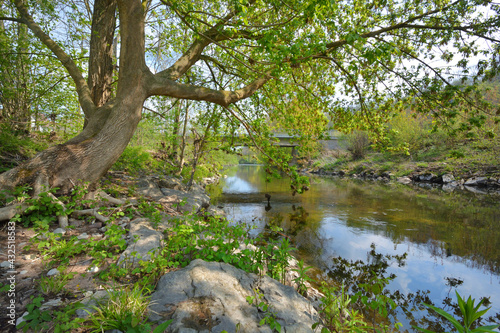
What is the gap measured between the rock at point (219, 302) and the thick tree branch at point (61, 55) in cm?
513

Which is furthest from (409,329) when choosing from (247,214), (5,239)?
(247,214)

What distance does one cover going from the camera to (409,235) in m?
7.64

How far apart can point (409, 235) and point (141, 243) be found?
327 inches

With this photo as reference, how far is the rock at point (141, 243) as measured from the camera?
306 cm

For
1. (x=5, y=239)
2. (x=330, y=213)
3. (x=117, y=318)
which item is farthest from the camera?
(x=330, y=213)

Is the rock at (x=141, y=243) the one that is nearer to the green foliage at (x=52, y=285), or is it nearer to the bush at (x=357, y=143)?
the green foliage at (x=52, y=285)

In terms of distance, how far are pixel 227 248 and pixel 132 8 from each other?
5369 millimetres

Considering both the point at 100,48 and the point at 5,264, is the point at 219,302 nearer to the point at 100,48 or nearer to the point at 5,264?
the point at 5,264

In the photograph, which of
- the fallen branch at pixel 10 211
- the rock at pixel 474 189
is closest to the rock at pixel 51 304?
the fallen branch at pixel 10 211

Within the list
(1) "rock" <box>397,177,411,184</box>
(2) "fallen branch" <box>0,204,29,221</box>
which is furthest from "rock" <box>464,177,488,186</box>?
(2) "fallen branch" <box>0,204,29,221</box>

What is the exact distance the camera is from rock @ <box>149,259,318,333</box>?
2.19m

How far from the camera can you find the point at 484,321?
148 inches

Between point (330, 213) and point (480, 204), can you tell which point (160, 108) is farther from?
point (480, 204)

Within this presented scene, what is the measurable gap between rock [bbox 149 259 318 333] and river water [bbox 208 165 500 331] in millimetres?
2328
